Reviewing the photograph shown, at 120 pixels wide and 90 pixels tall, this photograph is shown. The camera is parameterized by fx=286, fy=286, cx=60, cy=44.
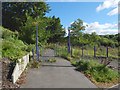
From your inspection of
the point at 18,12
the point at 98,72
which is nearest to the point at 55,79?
the point at 98,72

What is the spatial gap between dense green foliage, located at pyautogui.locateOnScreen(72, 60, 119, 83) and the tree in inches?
1141

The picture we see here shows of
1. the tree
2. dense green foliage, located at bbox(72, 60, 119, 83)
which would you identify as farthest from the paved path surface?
the tree

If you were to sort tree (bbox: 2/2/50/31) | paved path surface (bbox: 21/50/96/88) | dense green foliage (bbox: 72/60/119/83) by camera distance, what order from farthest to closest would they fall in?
tree (bbox: 2/2/50/31), dense green foliage (bbox: 72/60/119/83), paved path surface (bbox: 21/50/96/88)

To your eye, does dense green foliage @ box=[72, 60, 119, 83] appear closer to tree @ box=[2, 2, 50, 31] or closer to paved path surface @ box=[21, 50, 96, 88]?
paved path surface @ box=[21, 50, 96, 88]

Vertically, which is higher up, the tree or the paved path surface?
the tree

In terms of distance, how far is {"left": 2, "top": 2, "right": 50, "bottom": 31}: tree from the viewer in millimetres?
44500

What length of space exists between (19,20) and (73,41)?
10.4 meters

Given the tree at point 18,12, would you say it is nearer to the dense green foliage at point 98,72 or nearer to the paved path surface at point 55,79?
the dense green foliage at point 98,72

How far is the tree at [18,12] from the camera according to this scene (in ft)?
146

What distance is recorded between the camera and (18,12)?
45.7 m

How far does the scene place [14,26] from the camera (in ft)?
149

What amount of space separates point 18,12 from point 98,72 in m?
32.7

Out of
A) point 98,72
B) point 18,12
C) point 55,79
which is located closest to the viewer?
point 55,79

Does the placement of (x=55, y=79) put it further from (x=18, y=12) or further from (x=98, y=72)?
(x=18, y=12)
